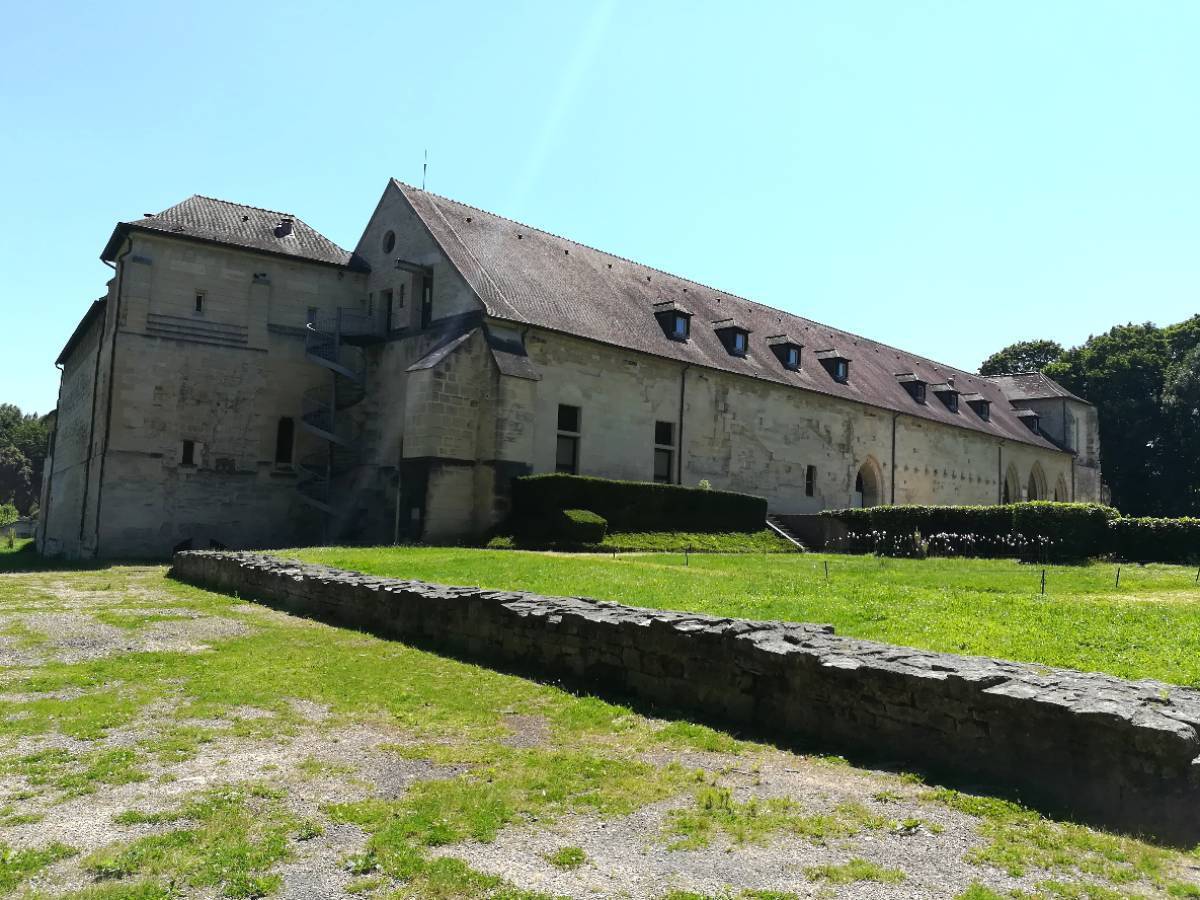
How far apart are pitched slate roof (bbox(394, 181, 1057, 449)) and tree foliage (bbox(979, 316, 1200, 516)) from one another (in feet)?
57.9

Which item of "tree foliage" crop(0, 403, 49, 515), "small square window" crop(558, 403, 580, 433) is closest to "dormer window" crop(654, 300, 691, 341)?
"small square window" crop(558, 403, 580, 433)

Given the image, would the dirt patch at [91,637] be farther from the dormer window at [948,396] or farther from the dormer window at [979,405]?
the dormer window at [979,405]

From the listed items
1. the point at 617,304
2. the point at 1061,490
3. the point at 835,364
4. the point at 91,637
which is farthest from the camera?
the point at 1061,490

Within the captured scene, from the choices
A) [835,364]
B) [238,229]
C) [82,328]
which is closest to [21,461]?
[82,328]

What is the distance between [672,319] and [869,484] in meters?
13.4

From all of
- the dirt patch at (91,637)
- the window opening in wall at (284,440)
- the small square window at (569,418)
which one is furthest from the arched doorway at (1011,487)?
the dirt patch at (91,637)

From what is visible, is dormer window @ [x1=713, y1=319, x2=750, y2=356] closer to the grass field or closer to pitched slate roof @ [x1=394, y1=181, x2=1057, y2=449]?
pitched slate roof @ [x1=394, y1=181, x2=1057, y2=449]

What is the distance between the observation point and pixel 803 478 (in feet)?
113

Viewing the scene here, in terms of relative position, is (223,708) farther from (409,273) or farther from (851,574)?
(409,273)

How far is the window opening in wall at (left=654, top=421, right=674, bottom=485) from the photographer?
29766mm

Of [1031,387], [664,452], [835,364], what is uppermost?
[1031,387]

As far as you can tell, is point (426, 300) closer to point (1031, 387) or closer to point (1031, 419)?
point (1031, 419)

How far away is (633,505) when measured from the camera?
2477 centimetres

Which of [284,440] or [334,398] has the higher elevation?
[334,398]
